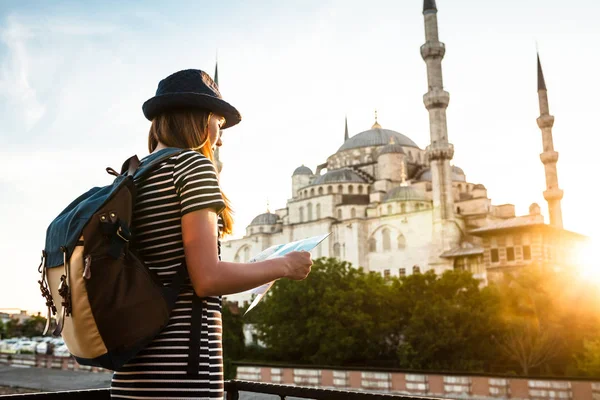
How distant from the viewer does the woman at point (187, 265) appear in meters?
1.27

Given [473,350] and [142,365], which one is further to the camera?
[473,350]

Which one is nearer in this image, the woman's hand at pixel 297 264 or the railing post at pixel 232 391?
the woman's hand at pixel 297 264

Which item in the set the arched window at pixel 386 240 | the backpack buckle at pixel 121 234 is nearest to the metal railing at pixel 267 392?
the backpack buckle at pixel 121 234

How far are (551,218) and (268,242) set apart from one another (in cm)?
1941

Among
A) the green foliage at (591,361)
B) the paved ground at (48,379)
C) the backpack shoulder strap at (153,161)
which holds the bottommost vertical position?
the paved ground at (48,379)

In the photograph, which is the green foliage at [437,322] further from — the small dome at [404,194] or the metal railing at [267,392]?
the metal railing at [267,392]

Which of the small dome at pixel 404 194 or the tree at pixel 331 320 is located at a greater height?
the small dome at pixel 404 194

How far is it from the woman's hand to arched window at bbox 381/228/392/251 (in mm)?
35262

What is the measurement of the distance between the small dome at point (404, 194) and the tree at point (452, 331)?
1446 centimetres

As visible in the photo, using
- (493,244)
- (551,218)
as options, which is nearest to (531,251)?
(493,244)

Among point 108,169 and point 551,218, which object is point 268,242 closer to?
point 551,218

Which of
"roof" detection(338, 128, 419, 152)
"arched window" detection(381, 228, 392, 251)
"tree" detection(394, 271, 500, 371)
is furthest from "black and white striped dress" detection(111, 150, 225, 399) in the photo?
"roof" detection(338, 128, 419, 152)

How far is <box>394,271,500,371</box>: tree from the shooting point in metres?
21.3

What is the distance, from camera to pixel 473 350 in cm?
2172
